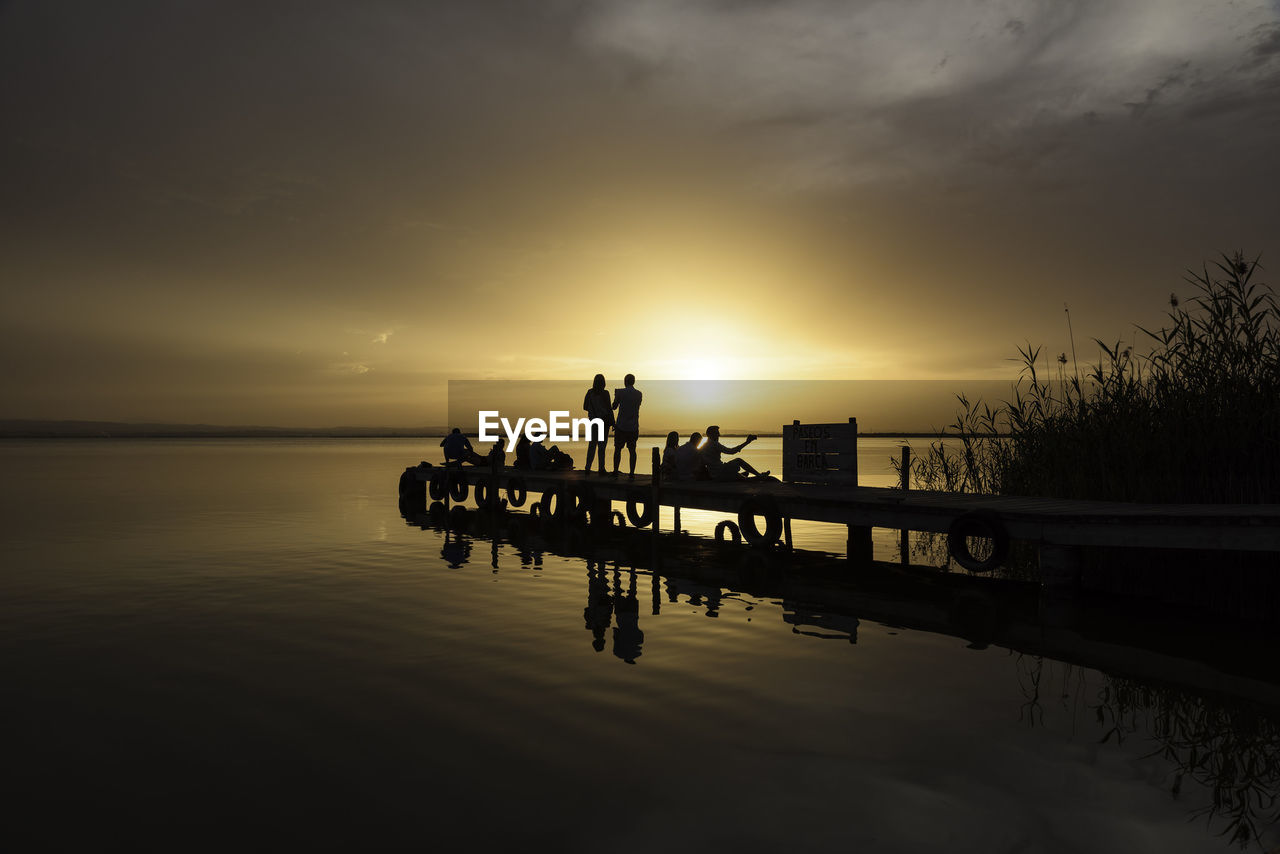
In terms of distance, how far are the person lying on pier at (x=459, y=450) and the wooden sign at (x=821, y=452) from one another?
1377 centimetres

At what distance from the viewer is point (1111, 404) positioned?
13234 millimetres

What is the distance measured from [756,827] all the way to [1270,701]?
561 centimetres

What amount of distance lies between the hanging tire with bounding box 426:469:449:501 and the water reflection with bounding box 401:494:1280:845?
9.42 metres

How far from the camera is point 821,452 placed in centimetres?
1727

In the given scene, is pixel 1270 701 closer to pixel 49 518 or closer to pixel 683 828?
→ pixel 683 828

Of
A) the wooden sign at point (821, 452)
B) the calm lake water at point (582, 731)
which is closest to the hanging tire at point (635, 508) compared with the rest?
the wooden sign at point (821, 452)

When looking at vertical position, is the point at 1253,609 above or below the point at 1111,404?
below

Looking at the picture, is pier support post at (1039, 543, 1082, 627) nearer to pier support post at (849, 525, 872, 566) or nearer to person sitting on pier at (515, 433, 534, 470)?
pier support post at (849, 525, 872, 566)

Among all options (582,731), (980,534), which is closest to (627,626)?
(582,731)

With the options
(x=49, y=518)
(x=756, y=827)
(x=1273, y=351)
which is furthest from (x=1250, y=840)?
(x=49, y=518)

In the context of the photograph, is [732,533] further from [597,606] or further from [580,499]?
[597,606]

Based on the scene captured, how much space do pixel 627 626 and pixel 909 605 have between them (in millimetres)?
4425

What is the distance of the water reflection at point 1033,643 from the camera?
5969 mm

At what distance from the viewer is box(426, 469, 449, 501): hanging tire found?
28031 mm
